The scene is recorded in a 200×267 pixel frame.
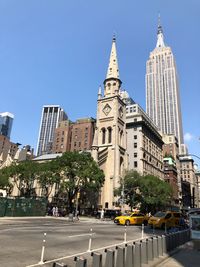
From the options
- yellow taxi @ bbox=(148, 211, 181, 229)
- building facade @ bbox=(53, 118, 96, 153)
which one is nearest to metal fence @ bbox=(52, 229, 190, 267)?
yellow taxi @ bbox=(148, 211, 181, 229)

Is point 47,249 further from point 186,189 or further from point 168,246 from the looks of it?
point 186,189

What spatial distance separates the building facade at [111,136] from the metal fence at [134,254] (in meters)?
48.4

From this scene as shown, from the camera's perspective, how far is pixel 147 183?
2148 inches

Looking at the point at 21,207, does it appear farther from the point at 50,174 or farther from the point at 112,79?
the point at 112,79

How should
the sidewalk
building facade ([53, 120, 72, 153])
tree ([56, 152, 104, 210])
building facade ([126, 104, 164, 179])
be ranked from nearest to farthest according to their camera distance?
the sidewalk < tree ([56, 152, 104, 210]) < building facade ([126, 104, 164, 179]) < building facade ([53, 120, 72, 153])

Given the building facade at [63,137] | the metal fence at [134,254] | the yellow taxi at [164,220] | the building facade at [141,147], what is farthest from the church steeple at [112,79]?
the metal fence at [134,254]

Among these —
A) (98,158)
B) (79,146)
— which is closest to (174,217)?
(98,158)

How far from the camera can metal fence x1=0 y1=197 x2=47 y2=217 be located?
116 feet

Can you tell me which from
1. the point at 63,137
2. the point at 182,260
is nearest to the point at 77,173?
the point at 182,260

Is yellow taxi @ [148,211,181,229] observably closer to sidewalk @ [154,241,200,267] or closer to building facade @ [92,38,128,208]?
sidewalk @ [154,241,200,267]

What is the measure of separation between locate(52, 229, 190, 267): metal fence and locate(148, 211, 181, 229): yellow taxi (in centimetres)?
1364

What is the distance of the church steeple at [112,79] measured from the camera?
255 ft

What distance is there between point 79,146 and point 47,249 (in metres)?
119

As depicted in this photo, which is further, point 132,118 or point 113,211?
point 132,118
